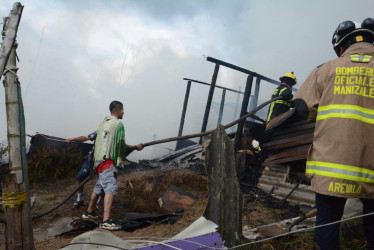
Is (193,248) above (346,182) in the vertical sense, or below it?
below

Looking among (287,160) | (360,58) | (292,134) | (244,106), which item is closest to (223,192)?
(360,58)

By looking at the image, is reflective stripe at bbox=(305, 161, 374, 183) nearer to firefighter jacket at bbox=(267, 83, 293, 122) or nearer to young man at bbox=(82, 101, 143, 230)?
young man at bbox=(82, 101, 143, 230)

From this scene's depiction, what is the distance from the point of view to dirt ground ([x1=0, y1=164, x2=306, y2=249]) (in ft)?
13.2

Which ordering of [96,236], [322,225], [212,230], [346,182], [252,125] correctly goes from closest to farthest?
[346,182]
[322,225]
[96,236]
[212,230]
[252,125]

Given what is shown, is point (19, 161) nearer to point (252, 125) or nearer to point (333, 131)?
point (333, 131)

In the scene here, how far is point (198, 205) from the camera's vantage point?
16.5ft

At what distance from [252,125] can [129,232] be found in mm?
3686

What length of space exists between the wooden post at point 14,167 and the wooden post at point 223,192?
159cm

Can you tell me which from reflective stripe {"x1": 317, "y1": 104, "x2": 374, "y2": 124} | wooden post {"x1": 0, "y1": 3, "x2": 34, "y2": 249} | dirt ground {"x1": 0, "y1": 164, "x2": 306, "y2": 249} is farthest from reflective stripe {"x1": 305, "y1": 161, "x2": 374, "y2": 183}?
wooden post {"x1": 0, "y1": 3, "x2": 34, "y2": 249}

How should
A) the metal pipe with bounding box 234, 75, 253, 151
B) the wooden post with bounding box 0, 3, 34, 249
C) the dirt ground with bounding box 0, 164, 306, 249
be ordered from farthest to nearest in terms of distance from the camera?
the metal pipe with bounding box 234, 75, 253, 151, the dirt ground with bounding box 0, 164, 306, 249, the wooden post with bounding box 0, 3, 34, 249

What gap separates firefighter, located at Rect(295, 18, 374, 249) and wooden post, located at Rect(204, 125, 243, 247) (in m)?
0.67

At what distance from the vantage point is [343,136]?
1920 millimetres

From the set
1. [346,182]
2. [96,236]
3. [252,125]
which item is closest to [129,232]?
[96,236]

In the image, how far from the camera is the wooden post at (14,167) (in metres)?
2.33
